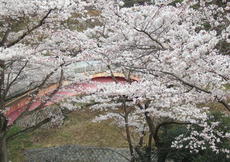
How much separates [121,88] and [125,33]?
1738 millimetres

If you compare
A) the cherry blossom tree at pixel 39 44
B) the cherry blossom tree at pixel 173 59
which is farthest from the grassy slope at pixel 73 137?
the cherry blossom tree at pixel 173 59

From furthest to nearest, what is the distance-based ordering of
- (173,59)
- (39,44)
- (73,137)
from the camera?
(73,137), (39,44), (173,59)

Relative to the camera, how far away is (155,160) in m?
8.76

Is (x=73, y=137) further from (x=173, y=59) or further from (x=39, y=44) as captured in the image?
(x=173, y=59)

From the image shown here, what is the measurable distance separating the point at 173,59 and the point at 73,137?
9080 millimetres

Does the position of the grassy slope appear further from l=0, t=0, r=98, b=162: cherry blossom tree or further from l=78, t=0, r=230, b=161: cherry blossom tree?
l=78, t=0, r=230, b=161: cherry blossom tree

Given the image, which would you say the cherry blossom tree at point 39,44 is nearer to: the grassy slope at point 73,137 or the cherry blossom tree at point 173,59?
the cherry blossom tree at point 173,59

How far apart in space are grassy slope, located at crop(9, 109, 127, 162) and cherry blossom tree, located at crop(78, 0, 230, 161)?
145 inches

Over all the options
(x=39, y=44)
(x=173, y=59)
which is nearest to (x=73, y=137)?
(x=39, y=44)

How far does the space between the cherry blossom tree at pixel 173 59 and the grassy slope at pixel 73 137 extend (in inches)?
145

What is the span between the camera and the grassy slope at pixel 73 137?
1228cm

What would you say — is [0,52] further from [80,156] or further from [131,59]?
[80,156]

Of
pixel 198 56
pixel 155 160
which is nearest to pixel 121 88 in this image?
pixel 198 56

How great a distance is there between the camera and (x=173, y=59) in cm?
423
